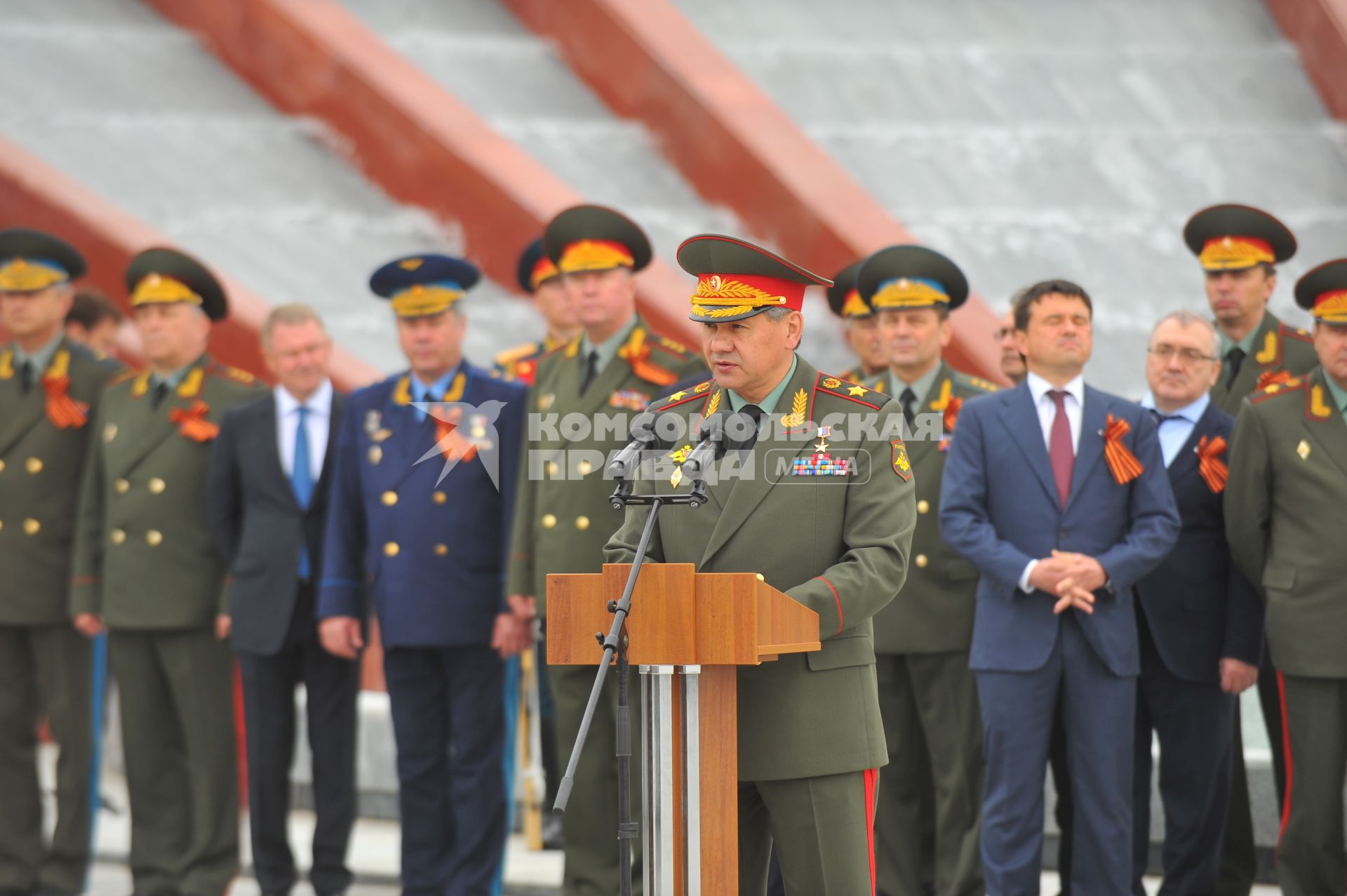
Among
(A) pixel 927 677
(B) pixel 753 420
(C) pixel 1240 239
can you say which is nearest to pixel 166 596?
(A) pixel 927 677

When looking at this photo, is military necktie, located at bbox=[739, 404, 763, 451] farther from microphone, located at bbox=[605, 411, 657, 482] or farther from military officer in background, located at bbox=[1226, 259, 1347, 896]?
military officer in background, located at bbox=[1226, 259, 1347, 896]

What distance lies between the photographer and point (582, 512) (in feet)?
19.7

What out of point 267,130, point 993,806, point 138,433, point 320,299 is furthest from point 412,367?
point 267,130

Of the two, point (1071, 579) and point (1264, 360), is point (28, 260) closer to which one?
point (1071, 579)

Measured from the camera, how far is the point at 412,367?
6.50 m

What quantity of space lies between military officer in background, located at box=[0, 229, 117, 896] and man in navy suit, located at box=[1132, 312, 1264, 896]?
3.97 m

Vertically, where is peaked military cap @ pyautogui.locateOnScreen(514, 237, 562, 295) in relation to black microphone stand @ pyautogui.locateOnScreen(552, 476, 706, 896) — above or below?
Answer: above

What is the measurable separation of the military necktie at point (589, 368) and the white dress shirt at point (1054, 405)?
1.51 meters

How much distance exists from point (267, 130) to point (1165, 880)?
8.28m

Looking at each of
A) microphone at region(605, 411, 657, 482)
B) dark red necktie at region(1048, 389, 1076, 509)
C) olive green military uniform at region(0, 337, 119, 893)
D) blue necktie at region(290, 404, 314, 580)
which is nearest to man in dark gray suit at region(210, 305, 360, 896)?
blue necktie at region(290, 404, 314, 580)

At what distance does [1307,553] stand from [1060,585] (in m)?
0.86

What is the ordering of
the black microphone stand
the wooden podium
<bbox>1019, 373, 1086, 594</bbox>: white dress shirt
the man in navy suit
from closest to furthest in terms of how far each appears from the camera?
the black microphone stand → the wooden podium → <bbox>1019, 373, 1086, 594</bbox>: white dress shirt → the man in navy suit

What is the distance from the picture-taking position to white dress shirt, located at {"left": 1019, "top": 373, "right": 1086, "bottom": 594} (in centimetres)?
556

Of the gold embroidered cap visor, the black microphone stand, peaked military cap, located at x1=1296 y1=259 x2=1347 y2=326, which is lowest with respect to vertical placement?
the black microphone stand
